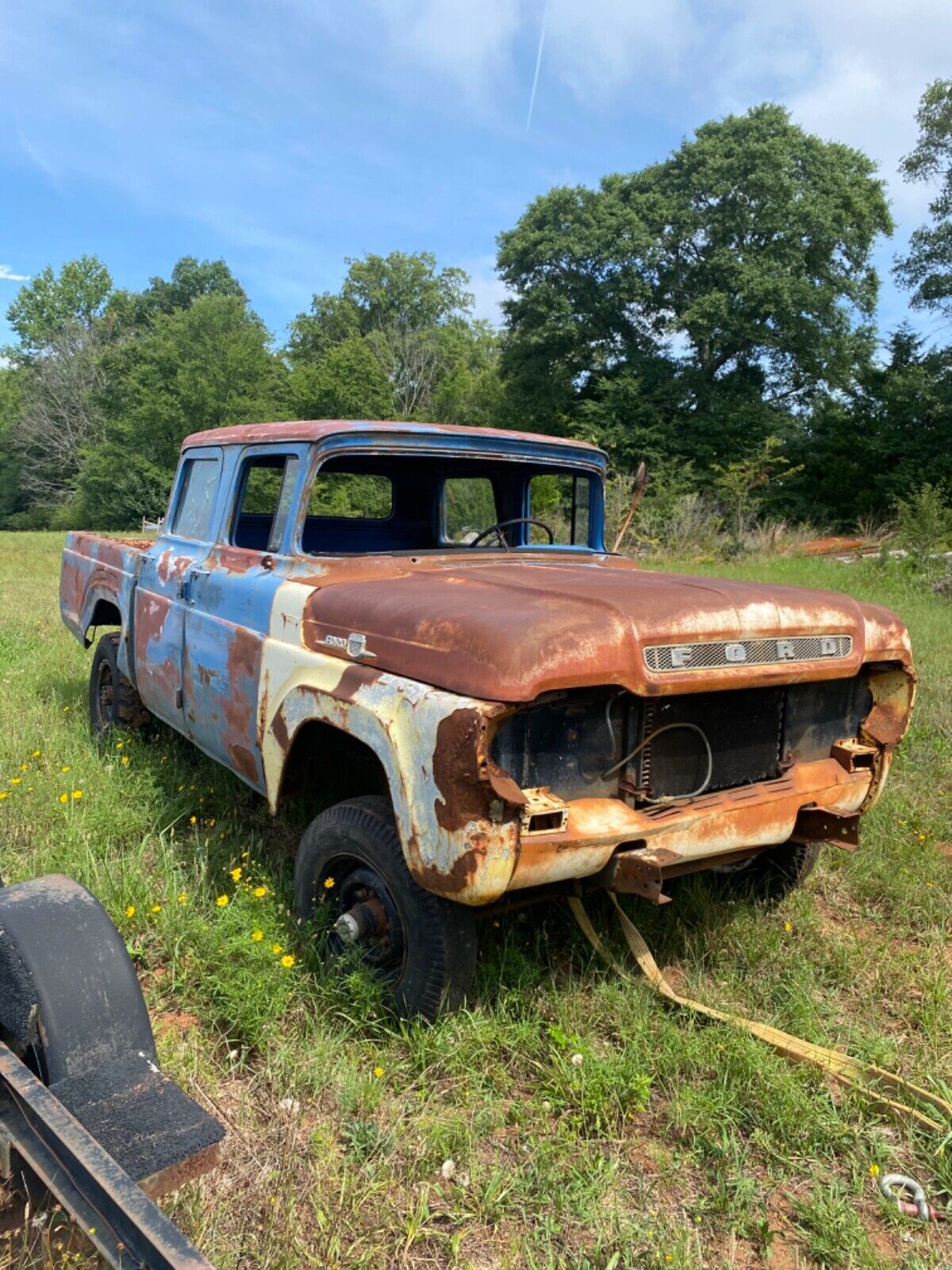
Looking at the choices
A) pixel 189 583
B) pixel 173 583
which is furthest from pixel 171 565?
pixel 189 583

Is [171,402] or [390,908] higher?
[171,402]

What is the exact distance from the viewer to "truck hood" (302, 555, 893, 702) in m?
2.21

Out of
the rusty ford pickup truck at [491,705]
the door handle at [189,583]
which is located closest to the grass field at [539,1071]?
the rusty ford pickup truck at [491,705]

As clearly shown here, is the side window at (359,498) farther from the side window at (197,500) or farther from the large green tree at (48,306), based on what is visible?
the large green tree at (48,306)

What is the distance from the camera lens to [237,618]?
11.2 feet

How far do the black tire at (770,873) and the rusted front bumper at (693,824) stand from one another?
494 mm

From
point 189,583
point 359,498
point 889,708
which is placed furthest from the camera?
point 359,498

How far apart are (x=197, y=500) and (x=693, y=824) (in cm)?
289

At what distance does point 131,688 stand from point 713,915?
340 cm

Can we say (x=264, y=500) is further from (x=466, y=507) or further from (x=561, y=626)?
(x=561, y=626)

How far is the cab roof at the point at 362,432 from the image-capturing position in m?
3.36

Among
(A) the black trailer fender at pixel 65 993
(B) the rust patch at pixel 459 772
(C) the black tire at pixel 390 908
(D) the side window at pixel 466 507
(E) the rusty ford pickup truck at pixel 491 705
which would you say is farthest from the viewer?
(D) the side window at pixel 466 507

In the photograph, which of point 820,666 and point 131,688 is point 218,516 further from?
point 820,666

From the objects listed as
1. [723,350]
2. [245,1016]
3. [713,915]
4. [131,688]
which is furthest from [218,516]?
[723,350]
